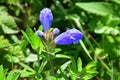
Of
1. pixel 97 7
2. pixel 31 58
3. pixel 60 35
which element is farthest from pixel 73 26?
pixel 60 35

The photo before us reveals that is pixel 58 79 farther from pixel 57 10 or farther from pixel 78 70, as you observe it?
pixel 57 10

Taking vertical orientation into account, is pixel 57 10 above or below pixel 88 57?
Result: above

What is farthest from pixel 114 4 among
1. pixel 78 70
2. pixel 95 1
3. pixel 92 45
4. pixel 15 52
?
pixel 78 70

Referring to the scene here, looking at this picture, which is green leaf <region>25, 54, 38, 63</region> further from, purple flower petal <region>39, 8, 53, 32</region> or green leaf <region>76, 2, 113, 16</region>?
purple flower petal <region>39, 8, 53, 32</region>

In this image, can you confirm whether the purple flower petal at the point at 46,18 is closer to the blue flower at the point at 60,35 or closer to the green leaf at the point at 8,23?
the blue flower at the point at 60,35

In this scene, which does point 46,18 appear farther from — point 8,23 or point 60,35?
point 8,23

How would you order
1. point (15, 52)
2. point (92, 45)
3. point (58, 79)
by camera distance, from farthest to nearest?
point (92, 45), point (15, 52), point (58, 79)

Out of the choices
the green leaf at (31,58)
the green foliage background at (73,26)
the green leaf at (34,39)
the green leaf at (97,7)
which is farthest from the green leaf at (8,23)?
the green leaf at (34,39)

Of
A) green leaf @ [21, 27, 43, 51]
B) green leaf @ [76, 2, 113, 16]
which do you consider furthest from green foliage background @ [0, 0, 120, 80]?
green leaf @ [21, 27, 43, 51]
